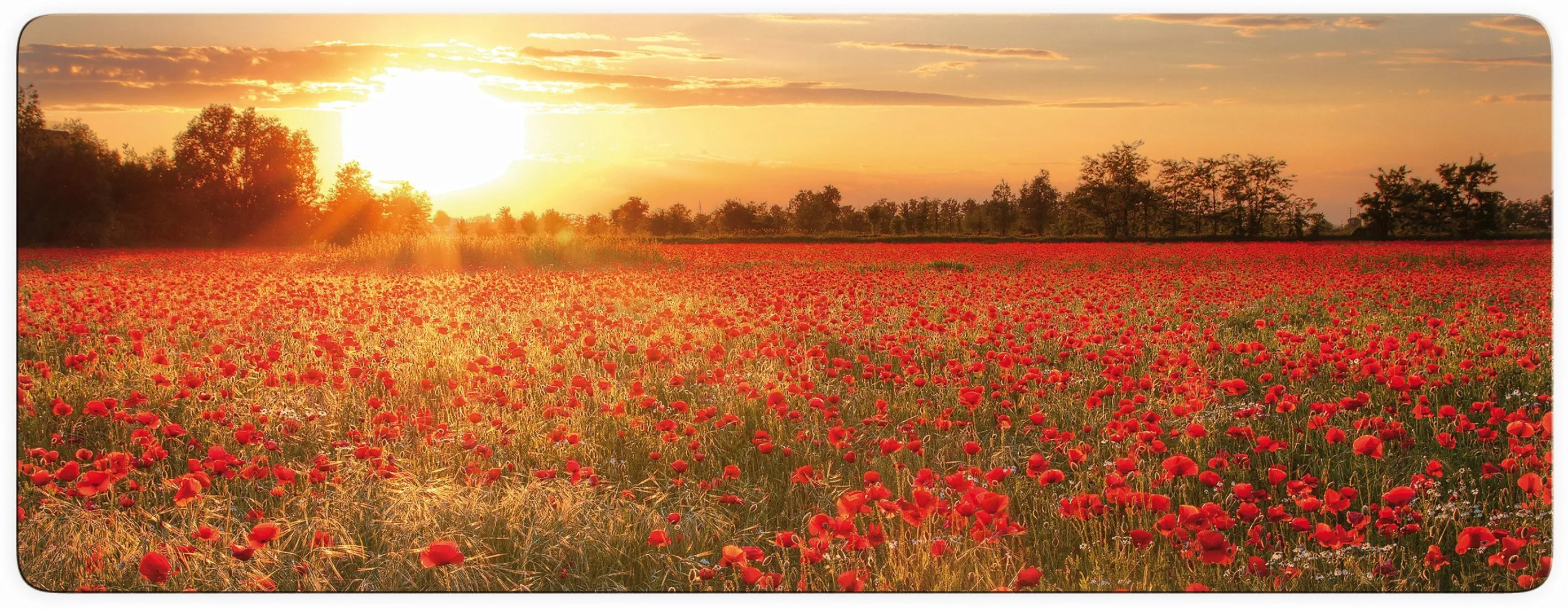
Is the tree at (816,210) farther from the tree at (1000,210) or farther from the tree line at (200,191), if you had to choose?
the tree line at (200,191)

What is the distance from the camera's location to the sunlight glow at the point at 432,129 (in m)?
4.17

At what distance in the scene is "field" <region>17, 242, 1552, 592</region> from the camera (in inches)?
115

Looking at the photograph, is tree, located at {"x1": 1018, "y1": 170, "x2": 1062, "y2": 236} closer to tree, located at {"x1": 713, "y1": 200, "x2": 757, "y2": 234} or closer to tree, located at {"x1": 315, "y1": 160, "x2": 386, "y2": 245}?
tree, located at {"x1": 713, "y1": 200, "x2": 757, "y2": 234}

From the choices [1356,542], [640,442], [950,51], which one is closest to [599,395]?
[640,442]

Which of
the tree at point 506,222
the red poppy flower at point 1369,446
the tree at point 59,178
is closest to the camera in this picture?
the red poppy flower at point 1369,446

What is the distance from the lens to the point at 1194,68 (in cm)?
420

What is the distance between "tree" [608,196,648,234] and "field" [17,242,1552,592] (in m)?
Result: 0.52

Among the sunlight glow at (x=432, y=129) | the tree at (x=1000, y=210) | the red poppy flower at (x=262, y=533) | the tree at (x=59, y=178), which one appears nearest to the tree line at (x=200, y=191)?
the tree at (x=59, y=178)

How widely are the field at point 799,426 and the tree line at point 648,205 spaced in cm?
18

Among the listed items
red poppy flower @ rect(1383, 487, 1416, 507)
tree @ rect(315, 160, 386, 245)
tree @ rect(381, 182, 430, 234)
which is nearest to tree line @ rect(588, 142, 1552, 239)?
tree @ rect(381, 182, 430, 234)

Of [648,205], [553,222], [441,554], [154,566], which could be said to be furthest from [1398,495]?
[553,222]

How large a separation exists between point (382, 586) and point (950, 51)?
2.94 m

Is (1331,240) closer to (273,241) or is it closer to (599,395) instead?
(599,395)

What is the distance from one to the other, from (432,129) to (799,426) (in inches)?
78.4
